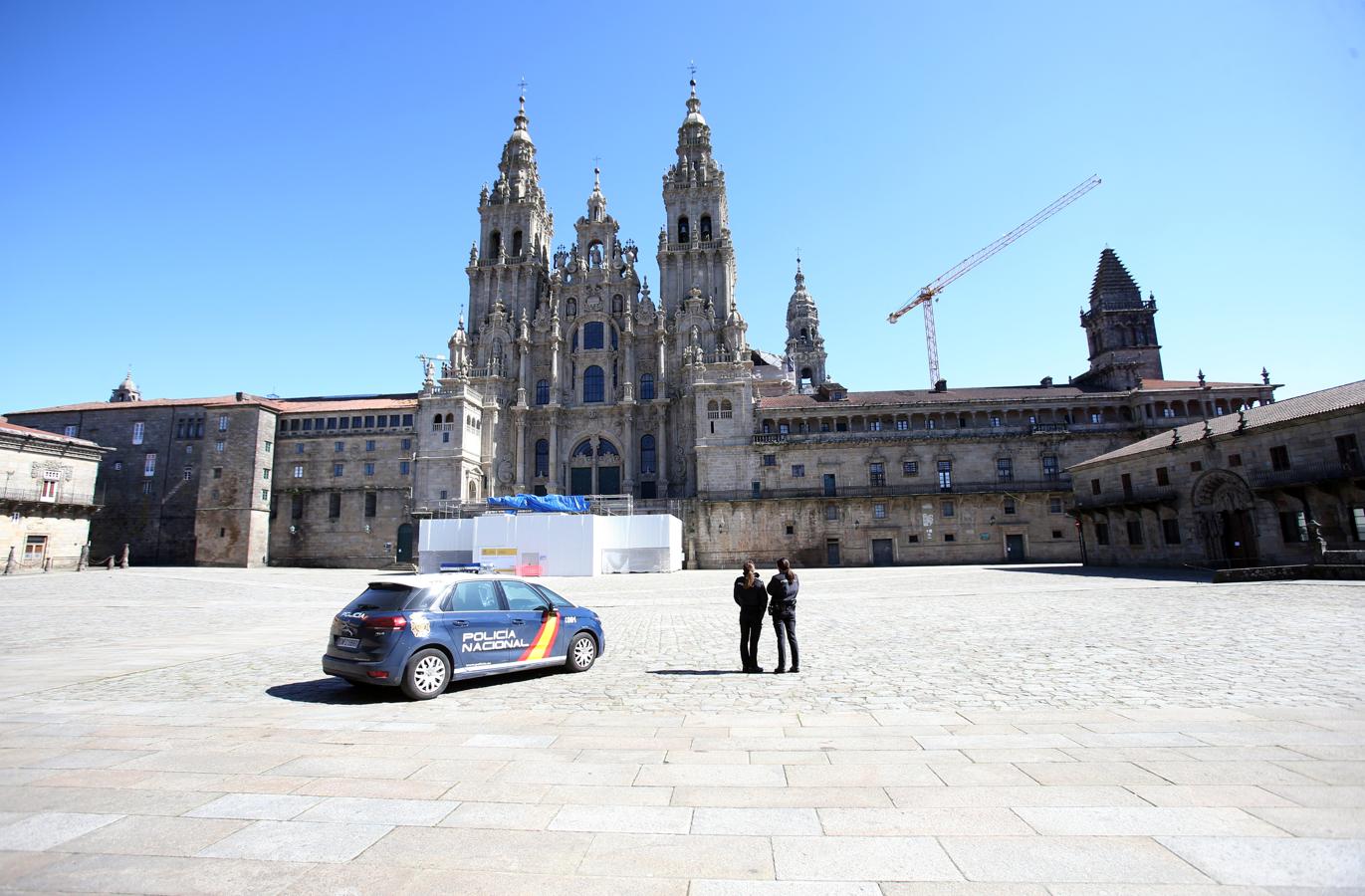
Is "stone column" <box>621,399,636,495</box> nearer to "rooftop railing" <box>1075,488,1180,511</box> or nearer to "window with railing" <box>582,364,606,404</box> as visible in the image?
"window with railing" <box>582,364,606,404</box>

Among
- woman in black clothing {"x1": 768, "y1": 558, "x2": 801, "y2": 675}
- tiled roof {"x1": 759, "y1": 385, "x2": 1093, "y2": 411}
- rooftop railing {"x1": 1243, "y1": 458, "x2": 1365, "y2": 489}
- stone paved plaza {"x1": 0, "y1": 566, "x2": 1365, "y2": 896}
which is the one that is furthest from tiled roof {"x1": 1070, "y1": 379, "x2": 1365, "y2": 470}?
woman in black clothing {"x1": 768, "y1": 558, "x2": 801, "y2": 675}

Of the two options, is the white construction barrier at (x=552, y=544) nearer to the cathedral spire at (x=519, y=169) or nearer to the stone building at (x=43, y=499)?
the stone building at (x=43, y=499)

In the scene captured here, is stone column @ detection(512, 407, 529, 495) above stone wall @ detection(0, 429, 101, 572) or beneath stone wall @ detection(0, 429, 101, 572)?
above

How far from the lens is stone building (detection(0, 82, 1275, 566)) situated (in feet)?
158

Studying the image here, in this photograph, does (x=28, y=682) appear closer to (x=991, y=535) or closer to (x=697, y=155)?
(x=991, y=535)

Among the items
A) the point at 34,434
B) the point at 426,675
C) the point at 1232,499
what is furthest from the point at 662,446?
the point at 426,675

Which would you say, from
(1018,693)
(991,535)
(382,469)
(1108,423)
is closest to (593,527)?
(382,469)

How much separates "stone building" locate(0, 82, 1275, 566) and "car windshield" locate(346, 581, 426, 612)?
4018 centimetres

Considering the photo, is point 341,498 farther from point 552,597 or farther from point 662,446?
point 552,597

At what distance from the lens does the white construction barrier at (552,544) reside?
39.2 metres

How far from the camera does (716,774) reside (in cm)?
524

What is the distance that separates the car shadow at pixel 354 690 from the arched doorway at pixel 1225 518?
33651 millimetres

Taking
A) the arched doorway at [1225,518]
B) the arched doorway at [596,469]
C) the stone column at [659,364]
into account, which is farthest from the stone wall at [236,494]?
the arched doorway at [1225,518]

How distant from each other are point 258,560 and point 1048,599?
182 ft
